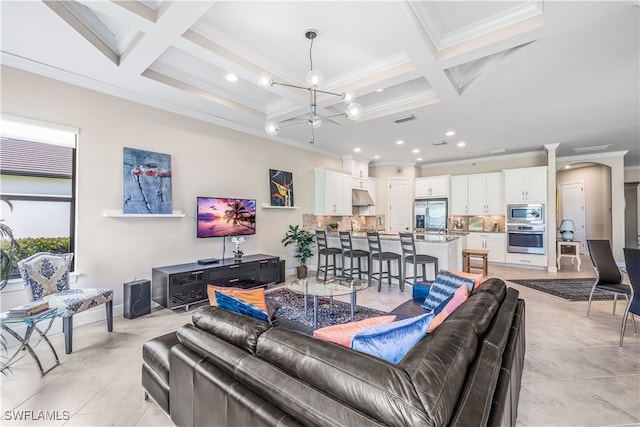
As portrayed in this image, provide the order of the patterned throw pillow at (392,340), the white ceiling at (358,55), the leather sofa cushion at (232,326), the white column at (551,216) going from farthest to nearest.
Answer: the white column at (551,216) < the white ceiling at (358,55) < the leather sofa cushion at (232,326) < the patterned throw pillow at (392,340)

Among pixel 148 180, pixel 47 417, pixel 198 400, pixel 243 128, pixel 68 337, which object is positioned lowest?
pixel 47 417

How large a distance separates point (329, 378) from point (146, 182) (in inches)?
153

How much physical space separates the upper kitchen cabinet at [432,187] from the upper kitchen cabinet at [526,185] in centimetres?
147

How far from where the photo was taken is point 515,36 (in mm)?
2459

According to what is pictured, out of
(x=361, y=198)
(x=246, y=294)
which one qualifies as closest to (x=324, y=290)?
(x=246, y=294)

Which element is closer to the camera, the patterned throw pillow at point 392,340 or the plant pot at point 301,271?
the patterned throw pillow at point 392,340

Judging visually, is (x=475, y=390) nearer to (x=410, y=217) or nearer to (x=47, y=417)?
(x=47, y=417)

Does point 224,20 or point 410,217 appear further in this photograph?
point 410,217

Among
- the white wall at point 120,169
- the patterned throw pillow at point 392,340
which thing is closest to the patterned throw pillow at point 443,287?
the patterned throw pillow at point 392,340

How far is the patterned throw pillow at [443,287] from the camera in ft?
8.03

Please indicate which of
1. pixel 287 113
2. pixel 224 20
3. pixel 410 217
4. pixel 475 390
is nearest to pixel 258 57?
pixel 224 20

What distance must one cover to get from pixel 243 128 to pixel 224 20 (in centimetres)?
259

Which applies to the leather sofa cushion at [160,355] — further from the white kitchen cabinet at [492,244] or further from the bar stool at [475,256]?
the white kitchen cabinet at [492,244]

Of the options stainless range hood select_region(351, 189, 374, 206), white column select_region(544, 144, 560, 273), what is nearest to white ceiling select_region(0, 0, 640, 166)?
white column select_region(544, 144, 560, 273)
